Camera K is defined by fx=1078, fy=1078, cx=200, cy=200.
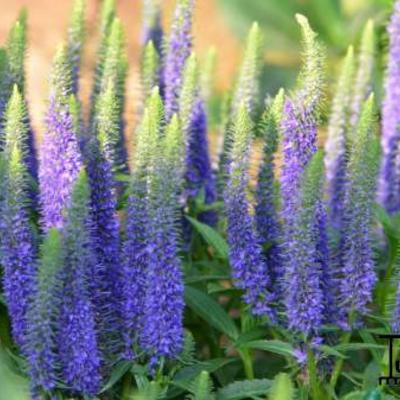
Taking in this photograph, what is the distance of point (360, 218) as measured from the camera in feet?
10.1

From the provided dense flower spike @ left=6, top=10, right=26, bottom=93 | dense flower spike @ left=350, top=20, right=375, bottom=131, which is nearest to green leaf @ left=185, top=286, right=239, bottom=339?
dense flower spike @ left=6, top=10, right=26, bottom=93

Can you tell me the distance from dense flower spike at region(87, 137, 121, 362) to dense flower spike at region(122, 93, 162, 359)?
5 centimetres

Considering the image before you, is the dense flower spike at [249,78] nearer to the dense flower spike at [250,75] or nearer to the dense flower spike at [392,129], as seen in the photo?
the dense flower spike at [250,75]

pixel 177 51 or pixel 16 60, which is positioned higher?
pixel 177 51

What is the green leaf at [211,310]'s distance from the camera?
3.40 metres

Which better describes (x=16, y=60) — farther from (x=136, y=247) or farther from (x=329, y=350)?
(x=329, y=350)

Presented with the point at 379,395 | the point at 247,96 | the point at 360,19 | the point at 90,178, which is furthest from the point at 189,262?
the point at 360,19

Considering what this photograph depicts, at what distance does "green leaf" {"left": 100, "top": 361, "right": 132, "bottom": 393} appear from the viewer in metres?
2.94

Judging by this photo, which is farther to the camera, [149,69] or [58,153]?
[149,69]

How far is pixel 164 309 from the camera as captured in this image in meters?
2.85

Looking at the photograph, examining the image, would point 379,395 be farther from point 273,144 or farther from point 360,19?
point 360,19

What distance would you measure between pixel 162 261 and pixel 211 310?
0.62 meters

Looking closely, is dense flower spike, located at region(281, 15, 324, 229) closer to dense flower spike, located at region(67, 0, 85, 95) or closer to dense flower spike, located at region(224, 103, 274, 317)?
dense flower spike, located at region(224, 103, 274, 317)

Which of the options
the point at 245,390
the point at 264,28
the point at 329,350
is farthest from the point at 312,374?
the point at 264,28
